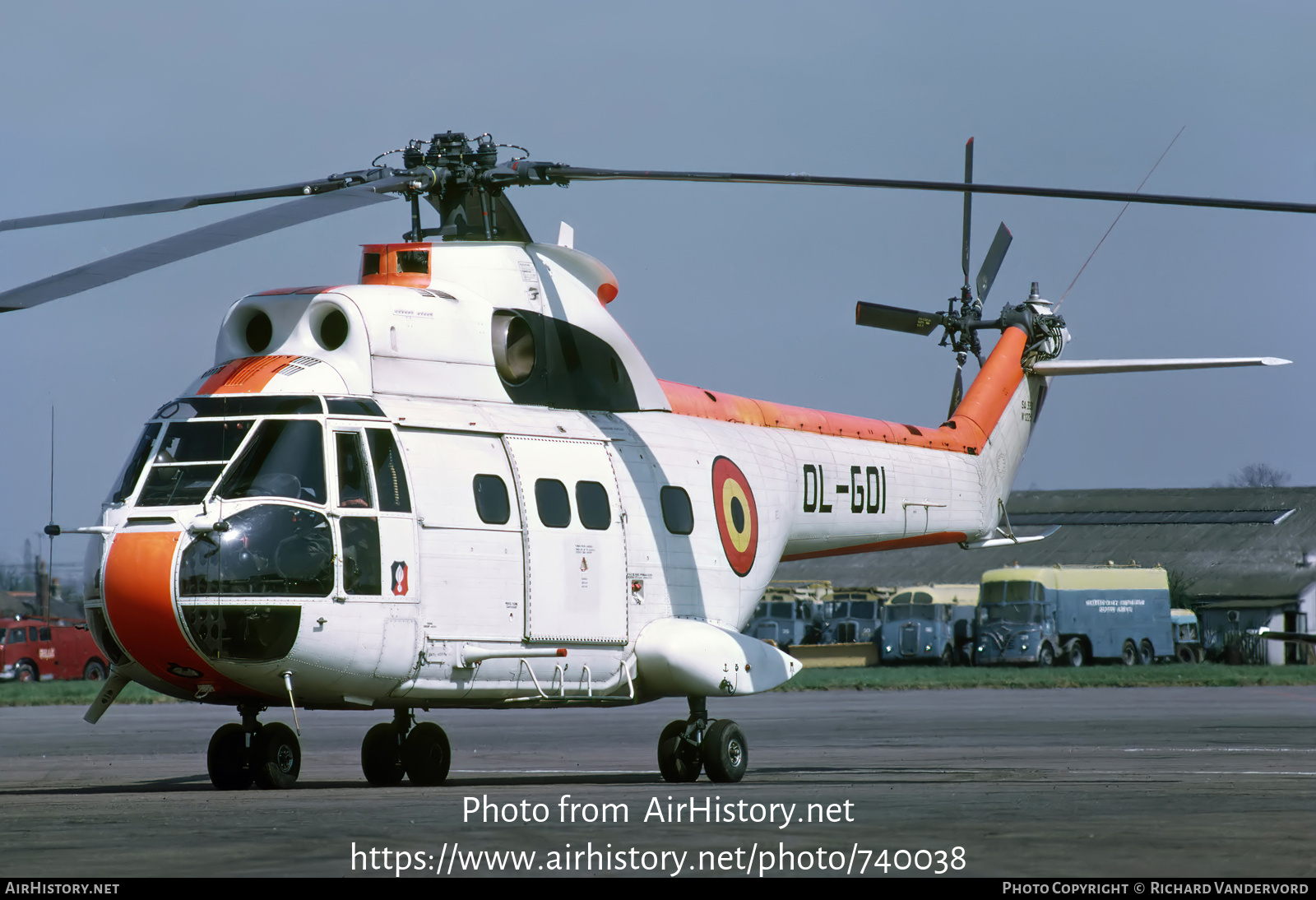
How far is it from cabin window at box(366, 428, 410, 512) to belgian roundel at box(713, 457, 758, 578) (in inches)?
159

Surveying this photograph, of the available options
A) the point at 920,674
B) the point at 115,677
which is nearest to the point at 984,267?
the point at 115,677

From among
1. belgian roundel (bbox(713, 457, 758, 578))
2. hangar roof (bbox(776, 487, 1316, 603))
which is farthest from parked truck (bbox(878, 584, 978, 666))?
belgian roundel (bbox(713, 457, 758, 578))

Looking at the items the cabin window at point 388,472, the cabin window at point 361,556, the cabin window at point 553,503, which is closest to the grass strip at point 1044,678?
the cabin window at point 553,503

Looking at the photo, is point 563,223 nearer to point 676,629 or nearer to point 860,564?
point 676,629

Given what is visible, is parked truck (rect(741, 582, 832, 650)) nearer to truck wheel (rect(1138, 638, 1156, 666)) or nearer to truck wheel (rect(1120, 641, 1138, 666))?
truck wheel (rect(1120, 641, 1138, 666))

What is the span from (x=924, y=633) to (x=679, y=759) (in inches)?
1490

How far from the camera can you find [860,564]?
265ft

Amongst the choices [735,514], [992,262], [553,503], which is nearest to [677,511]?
[735,514]

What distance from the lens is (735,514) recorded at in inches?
645

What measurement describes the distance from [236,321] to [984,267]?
11554mm

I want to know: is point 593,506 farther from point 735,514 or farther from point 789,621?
point 789,621

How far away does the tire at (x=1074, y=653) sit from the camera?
164 ft

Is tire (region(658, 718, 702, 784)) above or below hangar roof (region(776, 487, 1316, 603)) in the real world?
below

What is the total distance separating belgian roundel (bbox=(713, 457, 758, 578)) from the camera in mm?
16172
